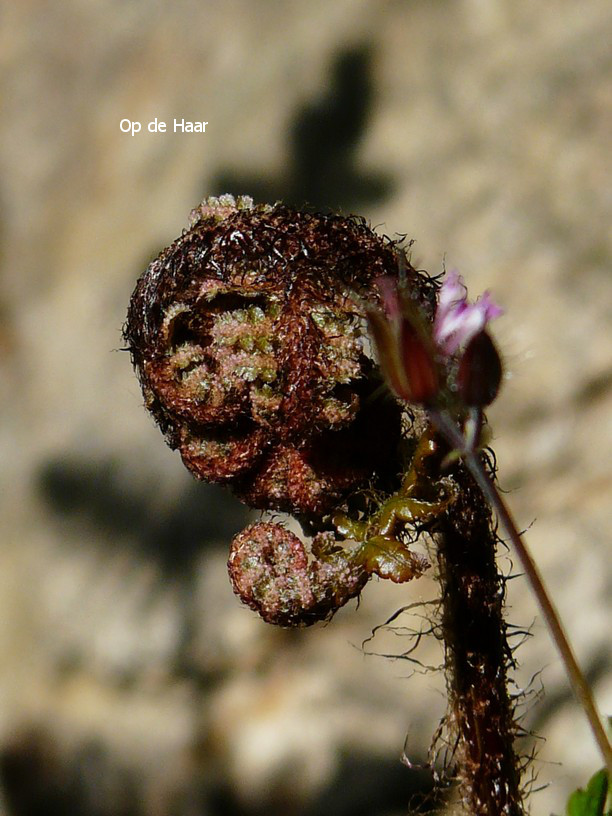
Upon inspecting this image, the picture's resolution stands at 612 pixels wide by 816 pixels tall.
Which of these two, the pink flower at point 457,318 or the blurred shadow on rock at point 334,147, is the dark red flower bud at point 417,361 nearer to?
the pink flower at point 457,318

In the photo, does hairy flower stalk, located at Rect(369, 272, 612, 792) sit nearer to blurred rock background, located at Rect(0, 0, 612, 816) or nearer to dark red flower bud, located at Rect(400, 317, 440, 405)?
dark red flower bud, located at Rect(400, 317, 440, 405)

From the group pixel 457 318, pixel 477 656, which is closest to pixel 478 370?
pixel 457 318

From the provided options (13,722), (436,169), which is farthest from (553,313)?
(13,722)

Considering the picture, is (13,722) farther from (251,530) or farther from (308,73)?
(308,73)

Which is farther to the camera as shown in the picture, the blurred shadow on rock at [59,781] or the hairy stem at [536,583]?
the blurred shadow on rock at [59,781]

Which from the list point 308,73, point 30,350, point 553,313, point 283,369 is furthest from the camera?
point 30,350

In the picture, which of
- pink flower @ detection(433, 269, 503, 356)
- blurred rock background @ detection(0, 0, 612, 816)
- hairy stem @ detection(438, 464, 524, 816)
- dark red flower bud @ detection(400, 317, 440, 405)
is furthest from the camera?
blurred rock background @ detection(0, 0, 612, 816)

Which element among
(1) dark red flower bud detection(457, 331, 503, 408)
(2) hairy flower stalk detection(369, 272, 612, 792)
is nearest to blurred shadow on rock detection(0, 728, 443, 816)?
(2) hairy flower stalk detection(369, 272, 612, 792)

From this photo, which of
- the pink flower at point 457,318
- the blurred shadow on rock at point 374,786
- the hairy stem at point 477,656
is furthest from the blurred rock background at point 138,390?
the pink flower at point 457,318
